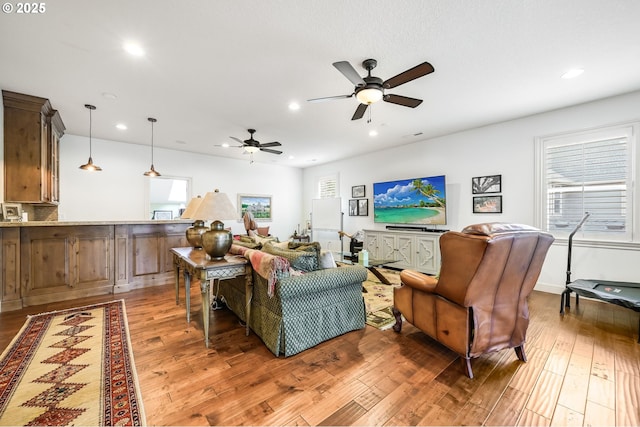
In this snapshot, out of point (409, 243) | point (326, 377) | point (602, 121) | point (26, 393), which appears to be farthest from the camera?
point (409, 243)

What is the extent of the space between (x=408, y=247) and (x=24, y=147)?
639 centimetres

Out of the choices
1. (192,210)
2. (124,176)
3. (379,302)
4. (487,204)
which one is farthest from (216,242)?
(124,176)

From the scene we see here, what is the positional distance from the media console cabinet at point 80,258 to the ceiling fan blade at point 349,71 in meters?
3.79

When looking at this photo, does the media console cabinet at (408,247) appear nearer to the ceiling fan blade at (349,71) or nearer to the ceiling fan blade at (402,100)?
the ceiling fan blade at (402,100)

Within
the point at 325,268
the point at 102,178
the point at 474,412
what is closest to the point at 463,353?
the point at 474,412

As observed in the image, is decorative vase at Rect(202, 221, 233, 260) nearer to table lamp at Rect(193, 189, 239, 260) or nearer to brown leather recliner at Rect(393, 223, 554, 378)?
table lamp at Rect(193, 189, 239, 260)

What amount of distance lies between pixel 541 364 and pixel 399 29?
9.86 feet

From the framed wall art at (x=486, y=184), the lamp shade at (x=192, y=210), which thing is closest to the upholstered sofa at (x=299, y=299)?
the lamp shade at (x=192, y=210)

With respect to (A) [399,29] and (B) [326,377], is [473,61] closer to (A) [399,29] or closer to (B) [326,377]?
(A) [399,29]

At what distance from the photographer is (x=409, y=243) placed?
5.30 meters

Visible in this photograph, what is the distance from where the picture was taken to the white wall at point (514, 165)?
3453 mm

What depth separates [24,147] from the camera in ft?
11.5

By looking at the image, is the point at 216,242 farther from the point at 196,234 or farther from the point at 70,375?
the point at 70,375

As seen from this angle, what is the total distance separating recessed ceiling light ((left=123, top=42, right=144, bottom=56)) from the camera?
2357 mm
